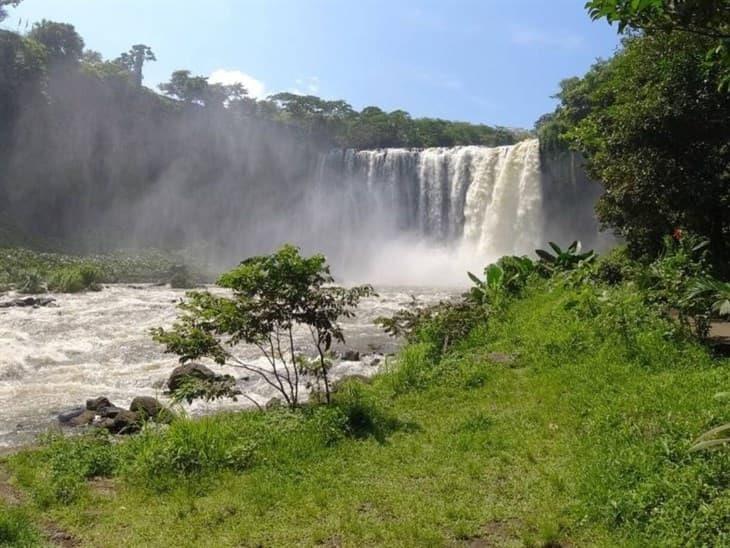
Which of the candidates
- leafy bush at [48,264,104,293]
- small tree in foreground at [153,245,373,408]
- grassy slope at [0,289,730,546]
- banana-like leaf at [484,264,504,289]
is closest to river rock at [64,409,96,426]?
grassy slope at [0,289,730,546]

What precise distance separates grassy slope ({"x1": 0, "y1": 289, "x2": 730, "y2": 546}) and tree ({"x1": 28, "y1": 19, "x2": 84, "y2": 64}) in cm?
5713

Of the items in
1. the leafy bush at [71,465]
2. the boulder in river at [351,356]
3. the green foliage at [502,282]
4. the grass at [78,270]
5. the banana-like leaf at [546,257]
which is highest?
the banana-like leaf at [546,257]

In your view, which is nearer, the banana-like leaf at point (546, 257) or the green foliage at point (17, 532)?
the green foliage at point (17, 532)

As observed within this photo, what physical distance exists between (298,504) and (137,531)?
116cm

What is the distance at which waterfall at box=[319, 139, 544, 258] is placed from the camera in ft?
115

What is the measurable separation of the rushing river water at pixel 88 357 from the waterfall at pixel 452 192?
1248 cm

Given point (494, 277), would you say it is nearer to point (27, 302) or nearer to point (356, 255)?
point (27, 302)

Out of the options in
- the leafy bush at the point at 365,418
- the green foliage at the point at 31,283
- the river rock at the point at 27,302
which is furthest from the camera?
the green foliage at the point at 31,283

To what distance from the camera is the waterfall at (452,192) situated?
34906mm

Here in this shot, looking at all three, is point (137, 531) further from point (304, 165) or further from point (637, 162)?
point (304, 165)

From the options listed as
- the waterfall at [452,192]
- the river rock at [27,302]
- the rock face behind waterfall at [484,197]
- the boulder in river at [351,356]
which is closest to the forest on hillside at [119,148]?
the waterfall at [452,192]

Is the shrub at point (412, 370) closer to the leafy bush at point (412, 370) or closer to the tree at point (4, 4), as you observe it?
the leafy bush at point (412, 370)

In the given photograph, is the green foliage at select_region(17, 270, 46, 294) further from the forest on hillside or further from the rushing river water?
the forest on hillside

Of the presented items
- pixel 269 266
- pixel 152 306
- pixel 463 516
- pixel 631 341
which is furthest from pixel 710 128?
pixel 152 306
